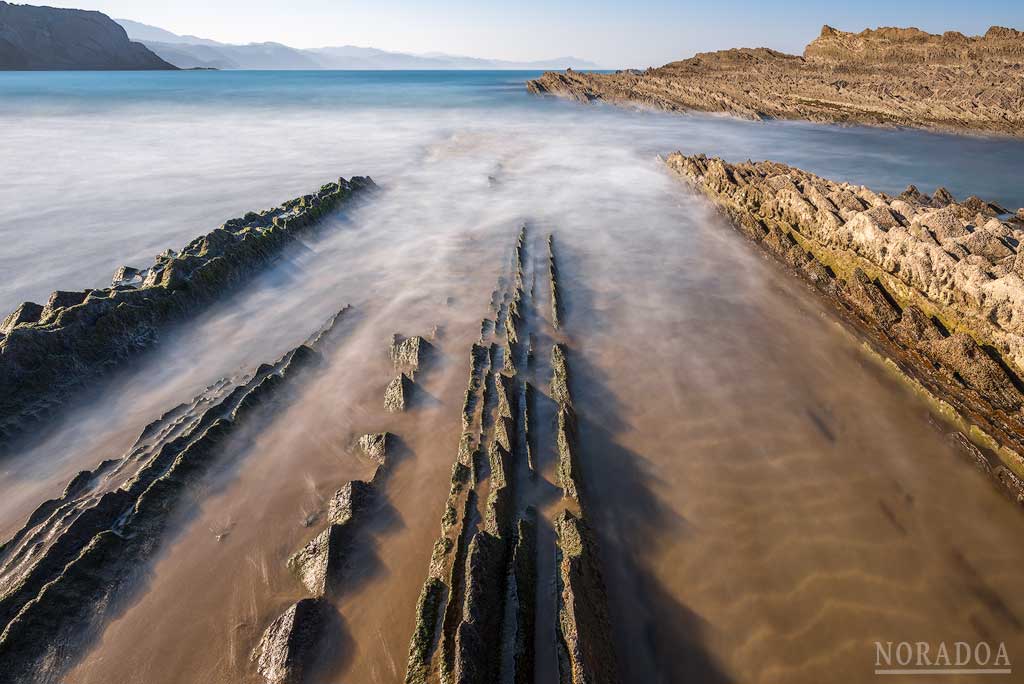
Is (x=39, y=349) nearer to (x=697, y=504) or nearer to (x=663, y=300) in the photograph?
(x=697, y=504)

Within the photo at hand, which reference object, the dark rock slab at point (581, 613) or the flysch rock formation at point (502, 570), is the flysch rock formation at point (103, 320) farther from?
the dark rock slab at point (581, 613)

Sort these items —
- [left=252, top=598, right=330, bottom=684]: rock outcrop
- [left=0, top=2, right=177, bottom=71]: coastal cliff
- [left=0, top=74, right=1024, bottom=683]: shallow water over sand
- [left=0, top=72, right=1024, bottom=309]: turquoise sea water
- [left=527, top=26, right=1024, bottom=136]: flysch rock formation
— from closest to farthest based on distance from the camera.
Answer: [left=252, top=598, right=330, bottom=684]: rock outcrop → [left=0, top=74, right=1024, bottom=683]: shallow water over sand → [left=0, top=72, right=1024, bottom=309]: turquoise sea water → [left=527, top=26, right=1024, bottom=136]: flysch rock formation → [left=0, top=2, right=177, bottom=71]: coastal cliff

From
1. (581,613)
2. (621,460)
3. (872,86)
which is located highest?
(872,86)

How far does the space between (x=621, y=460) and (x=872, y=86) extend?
2213 inches

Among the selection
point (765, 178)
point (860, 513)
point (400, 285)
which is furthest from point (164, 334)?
point (765, 178)

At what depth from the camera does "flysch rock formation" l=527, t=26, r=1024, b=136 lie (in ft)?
120

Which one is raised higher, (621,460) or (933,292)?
(933,292)

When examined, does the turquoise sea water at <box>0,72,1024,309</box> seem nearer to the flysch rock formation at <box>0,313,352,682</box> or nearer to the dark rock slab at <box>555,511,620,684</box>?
the flysch rock formation at <box>0,313,352,682</box>

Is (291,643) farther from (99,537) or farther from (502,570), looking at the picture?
(99,537)

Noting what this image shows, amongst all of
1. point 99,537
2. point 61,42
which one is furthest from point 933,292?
point 61,42

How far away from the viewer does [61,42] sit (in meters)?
138

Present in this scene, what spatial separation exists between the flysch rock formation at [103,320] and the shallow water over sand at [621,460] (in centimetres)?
48

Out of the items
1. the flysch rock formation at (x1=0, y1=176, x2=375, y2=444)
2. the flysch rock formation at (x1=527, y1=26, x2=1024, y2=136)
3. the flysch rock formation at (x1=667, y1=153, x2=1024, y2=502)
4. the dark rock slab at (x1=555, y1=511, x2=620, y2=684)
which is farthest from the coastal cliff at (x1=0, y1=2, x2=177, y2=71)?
the dark rock slab at (x1=555, y1=511, x2=620, y2=684)

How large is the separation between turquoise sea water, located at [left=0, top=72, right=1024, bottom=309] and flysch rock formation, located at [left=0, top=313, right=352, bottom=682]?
7.26m
